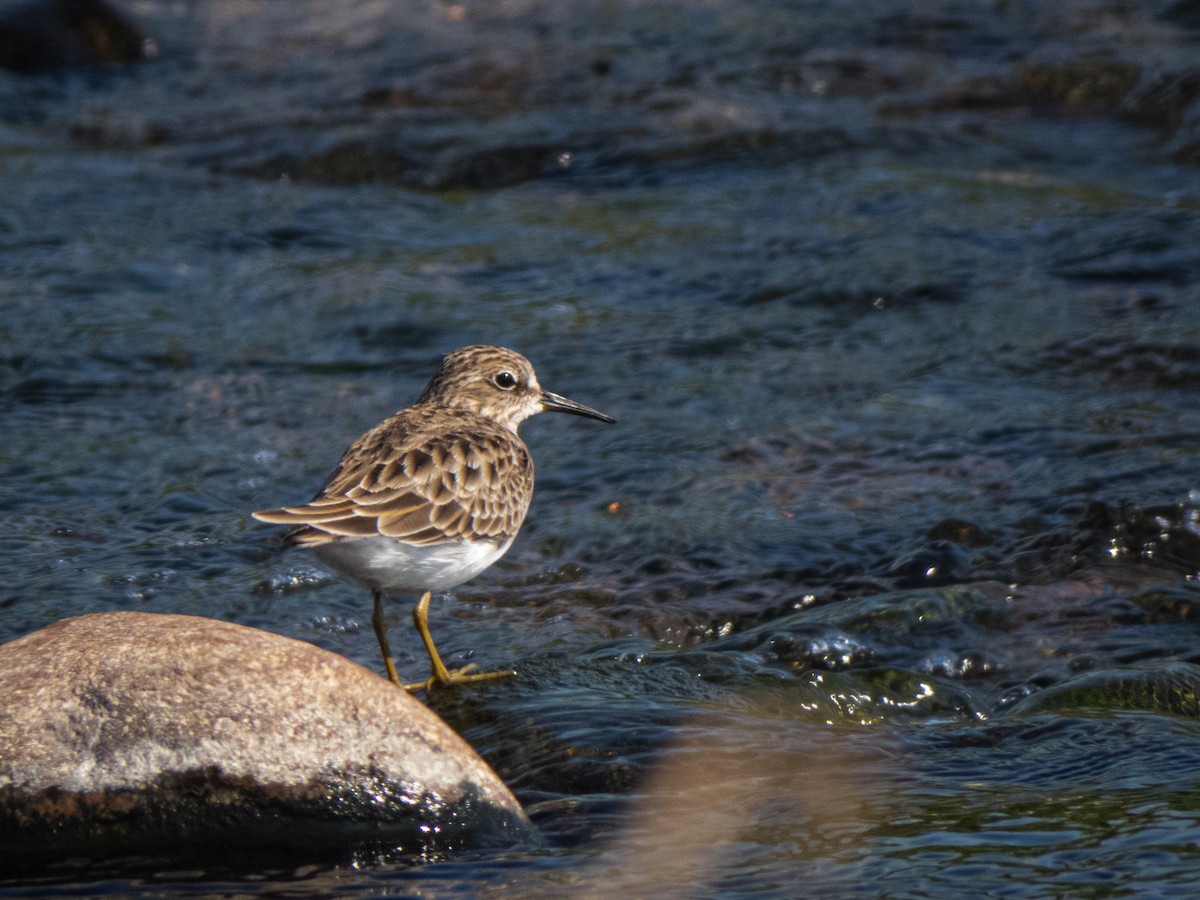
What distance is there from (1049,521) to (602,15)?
405 inches

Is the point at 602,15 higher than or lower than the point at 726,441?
higher

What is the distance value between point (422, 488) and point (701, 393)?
3441 millimetres

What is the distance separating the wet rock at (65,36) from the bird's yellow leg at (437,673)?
1128 cm

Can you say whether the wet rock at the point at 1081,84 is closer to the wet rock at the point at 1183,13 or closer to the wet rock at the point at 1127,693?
the wet rock at the point at 1183,13

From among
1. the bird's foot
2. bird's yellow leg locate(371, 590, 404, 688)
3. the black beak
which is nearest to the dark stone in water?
the black beak

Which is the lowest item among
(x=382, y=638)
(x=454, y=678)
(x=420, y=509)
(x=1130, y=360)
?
(x=454, y=678)

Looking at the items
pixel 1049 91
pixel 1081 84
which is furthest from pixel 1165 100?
pixel 1049 91

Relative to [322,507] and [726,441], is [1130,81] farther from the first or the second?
[322,507]

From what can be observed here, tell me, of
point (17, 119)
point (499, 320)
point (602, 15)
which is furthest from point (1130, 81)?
point (17, 119)

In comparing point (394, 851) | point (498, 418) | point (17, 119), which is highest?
point (17, 119)

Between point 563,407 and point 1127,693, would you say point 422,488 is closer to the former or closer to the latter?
point 563,407

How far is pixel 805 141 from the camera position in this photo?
493 inches

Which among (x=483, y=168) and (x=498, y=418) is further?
(x=483, y=168)

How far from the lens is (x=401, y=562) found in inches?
213
